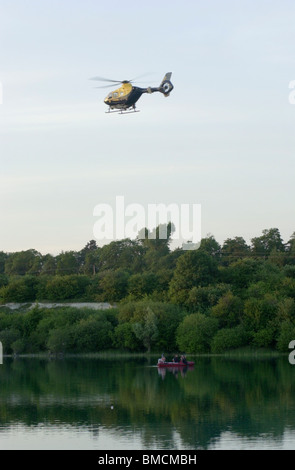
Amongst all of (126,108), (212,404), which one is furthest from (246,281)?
(212,404)

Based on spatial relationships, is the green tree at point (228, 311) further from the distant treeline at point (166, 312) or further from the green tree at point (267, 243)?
the green tree at point (267, 243)

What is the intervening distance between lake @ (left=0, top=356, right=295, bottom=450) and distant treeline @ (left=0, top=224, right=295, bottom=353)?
41.5 ft

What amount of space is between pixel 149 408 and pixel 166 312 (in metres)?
39.0

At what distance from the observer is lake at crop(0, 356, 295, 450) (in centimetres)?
2928

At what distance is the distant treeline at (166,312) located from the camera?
71.9 m

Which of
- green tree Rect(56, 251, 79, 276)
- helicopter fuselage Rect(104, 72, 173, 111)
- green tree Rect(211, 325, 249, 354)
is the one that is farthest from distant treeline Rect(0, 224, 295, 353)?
green tree Rect(56, 251, 79, 276)

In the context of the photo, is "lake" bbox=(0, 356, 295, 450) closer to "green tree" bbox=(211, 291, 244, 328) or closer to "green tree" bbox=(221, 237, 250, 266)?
"green tree" bbox=(211, 291, 244, 328)

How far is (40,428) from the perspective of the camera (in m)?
32.2

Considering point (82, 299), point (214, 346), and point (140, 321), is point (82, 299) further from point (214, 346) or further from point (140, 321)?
point (214, 346)

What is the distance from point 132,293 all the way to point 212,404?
5104 cm

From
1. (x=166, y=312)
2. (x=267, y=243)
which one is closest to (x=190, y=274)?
(x=166, y=312)

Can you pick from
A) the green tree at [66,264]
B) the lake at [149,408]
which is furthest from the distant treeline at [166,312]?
the green tree at [66,264]

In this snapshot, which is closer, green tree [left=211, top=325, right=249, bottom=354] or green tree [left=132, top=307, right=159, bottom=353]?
green tree [left=211, top=325, right=249, bottom=354]
